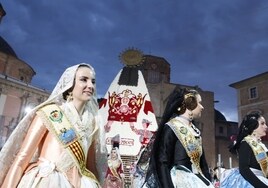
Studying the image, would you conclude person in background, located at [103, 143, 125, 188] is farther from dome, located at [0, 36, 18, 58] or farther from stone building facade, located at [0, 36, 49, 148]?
dome, located at [0, 36, 18, 58]

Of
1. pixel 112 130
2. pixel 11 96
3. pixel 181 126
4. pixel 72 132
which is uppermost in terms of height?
pixel 11 96

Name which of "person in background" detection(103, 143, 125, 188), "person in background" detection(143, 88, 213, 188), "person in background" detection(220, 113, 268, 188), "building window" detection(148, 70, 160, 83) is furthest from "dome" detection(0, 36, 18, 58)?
"person in background" detection(143, 88, 213, 188)

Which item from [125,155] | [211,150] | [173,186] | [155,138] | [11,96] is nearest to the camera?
[173,186]

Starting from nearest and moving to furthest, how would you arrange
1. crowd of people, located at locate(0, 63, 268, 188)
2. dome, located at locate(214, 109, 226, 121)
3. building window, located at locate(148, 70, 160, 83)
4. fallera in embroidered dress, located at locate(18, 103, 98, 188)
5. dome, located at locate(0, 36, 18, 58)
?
fallera in embroidered dress, located at locate(18, 103, 98, 188)
crowd of people, located at locate(0, 63, 268, 188)
dome, located at locate(0, 36, 18, 58)
building window, located at locate(148, 70, 160, 83)
dome, located at locate(214, 109, 226, 121)

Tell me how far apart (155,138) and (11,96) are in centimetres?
2593

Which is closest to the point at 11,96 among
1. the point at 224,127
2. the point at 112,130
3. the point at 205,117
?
the point at 112,130

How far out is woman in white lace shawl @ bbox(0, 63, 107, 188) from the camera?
202cm

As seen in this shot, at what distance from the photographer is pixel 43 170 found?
79.7 inches

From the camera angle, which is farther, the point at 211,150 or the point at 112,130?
the point at 211,150

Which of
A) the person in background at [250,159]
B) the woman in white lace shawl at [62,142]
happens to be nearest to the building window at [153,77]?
the person in background at [250,159]

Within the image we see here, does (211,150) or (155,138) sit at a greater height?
(211,150)

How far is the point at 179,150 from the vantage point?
2824 mm

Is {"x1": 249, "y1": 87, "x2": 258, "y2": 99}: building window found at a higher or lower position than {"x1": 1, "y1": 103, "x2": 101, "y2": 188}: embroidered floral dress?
higher

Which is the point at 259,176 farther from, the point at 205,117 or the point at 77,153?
the point at 205,117
